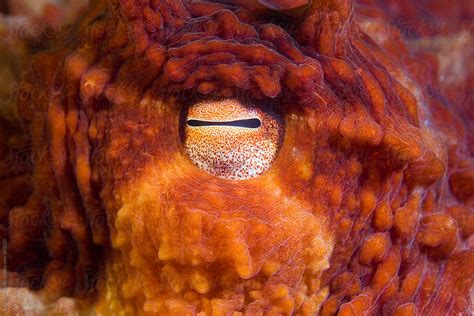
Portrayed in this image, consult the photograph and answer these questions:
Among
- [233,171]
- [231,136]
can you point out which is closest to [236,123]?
[231,136]

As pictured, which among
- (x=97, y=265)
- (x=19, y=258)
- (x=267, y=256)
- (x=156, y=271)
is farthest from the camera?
(x=19, y=258)

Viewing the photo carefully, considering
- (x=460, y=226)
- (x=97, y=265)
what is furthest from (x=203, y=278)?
(x=460, y=226)

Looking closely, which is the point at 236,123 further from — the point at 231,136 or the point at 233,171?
the point at 233,171

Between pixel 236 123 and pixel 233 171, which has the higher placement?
pixel 236 123

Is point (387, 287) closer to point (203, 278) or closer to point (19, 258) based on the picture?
point (203, 278)
